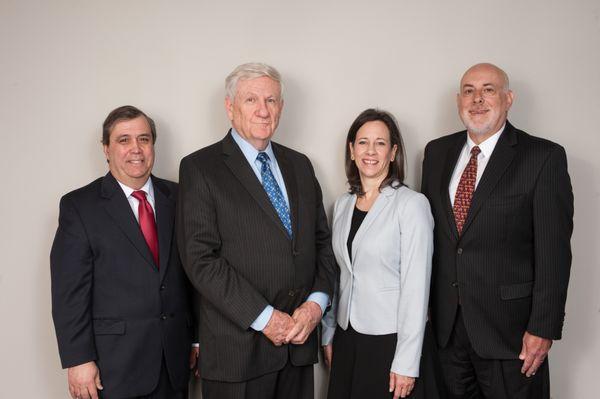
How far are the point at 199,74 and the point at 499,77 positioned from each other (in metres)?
1.53

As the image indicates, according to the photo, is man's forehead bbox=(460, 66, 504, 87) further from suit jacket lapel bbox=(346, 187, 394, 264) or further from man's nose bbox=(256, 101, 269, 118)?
man's nose bbox=(256, 101, 269, 118)

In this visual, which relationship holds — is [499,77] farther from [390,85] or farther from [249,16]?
[249,16]

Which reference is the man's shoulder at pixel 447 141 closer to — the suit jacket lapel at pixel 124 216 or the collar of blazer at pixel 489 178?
the collar of blazer at pixel 489 178

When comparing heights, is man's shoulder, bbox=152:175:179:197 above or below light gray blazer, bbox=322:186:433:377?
above

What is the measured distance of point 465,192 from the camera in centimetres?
241

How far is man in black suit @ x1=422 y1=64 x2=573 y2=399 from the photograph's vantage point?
2264 millimetres

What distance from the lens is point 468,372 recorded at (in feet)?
7.91

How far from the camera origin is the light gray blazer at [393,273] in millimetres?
2207

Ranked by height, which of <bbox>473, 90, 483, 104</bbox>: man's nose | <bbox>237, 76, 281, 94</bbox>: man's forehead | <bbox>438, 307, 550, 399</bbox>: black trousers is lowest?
<bbox>438, 307, 550, 399</bbox>: black trousers

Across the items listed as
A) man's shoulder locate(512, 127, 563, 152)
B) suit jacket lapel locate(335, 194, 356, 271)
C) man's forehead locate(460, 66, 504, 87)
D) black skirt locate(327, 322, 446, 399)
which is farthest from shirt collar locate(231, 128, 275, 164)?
man's shoulder locate(512, 127, 563, 152)

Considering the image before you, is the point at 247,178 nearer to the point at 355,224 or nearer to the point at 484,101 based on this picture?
the point at 355,224

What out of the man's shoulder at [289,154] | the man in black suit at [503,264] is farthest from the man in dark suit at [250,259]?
the man in black suit at [503,264]

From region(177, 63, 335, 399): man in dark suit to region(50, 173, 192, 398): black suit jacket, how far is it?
202 mm

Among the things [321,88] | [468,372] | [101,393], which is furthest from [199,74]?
[468,372]
